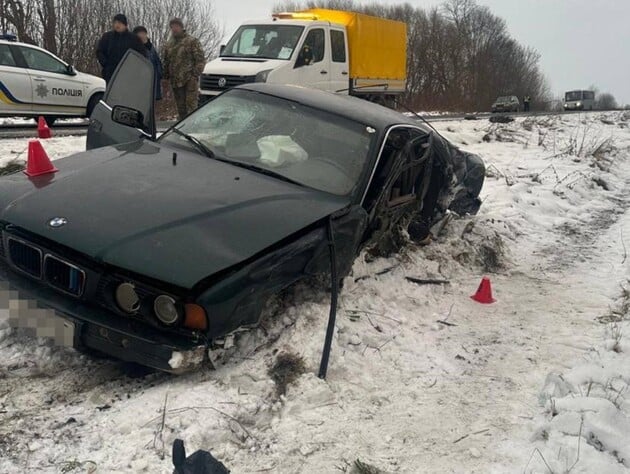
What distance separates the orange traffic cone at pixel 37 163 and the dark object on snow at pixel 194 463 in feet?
7.03

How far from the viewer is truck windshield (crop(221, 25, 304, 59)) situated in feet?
38.1

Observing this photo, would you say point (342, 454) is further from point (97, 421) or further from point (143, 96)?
point (143, 96)

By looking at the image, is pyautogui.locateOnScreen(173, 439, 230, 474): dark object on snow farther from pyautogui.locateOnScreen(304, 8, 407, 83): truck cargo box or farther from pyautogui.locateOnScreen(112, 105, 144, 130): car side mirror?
pyautogui.locateOnScreen(304, 8, 407, 83): truck cargo box

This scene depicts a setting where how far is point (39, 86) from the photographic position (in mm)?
10672

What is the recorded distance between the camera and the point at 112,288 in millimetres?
2629

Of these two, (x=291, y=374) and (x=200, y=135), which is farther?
(x=200, y=135)

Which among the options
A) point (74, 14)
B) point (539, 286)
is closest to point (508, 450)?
point (539, 286)

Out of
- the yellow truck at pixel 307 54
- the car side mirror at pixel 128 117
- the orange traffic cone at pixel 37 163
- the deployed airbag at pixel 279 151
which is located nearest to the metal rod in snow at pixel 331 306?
the deployed airbag at pixel 279 151

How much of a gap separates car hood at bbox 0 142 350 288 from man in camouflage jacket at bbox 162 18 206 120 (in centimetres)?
565

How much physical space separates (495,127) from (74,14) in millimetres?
13796

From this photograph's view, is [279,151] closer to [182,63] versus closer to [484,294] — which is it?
[484,294]

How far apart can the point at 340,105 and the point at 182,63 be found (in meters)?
5.45

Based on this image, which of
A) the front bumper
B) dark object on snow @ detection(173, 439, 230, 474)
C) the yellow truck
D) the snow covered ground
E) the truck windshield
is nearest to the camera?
dark object on snow @ detection(173, 439, 230, 474)

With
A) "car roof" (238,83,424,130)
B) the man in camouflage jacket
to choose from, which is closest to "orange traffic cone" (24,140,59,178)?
"car roof" (238,83,424,130)
